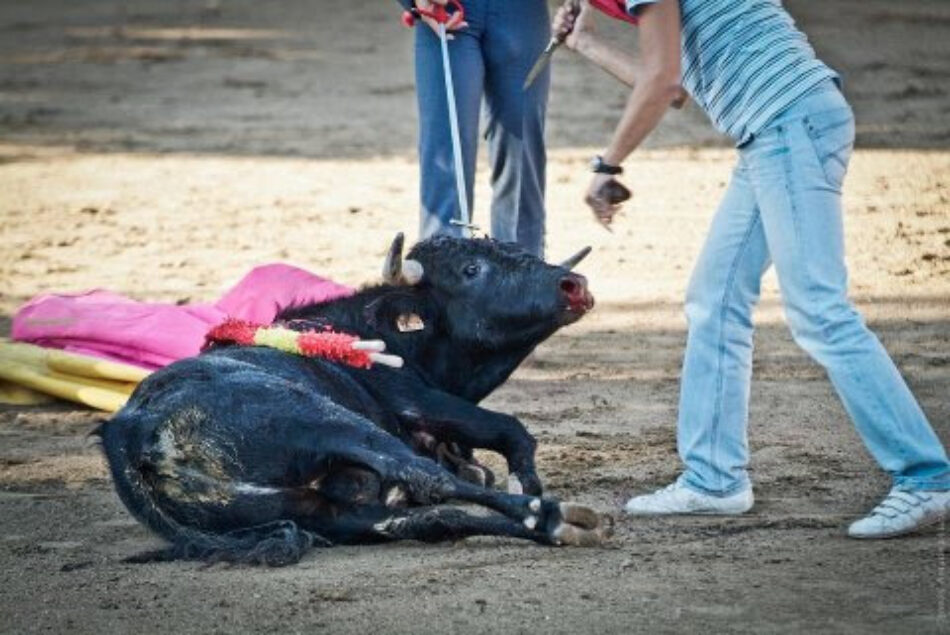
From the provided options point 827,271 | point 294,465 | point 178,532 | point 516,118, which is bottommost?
point 178,532

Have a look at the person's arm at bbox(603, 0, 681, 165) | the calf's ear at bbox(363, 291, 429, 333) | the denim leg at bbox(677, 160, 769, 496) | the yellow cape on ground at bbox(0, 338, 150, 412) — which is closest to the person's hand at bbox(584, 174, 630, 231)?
the person's arm at bbox(603, 0, 681, 165)

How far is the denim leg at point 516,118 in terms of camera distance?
8.16 metres

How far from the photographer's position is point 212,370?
6.24m

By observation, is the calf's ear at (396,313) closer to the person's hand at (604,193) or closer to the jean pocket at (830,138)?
the person's hand at (604,193)

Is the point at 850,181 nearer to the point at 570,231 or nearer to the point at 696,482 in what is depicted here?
the point at 570,231

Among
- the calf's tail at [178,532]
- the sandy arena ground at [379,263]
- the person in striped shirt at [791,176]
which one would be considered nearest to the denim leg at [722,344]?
the person in striped shirt at [791,176]

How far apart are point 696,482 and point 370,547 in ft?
3.40

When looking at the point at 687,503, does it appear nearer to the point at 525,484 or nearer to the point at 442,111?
the point at 525,484

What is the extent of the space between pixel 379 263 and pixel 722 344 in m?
4.58

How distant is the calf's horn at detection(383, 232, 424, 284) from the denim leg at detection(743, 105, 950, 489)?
1319 mm

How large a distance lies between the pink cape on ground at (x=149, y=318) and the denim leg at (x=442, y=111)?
50 centimetres

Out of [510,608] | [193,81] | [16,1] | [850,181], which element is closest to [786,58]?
[510,608]

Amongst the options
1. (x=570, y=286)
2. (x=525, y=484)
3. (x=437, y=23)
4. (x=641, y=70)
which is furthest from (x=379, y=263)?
(x=641, y=70)

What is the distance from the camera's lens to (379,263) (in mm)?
10688
